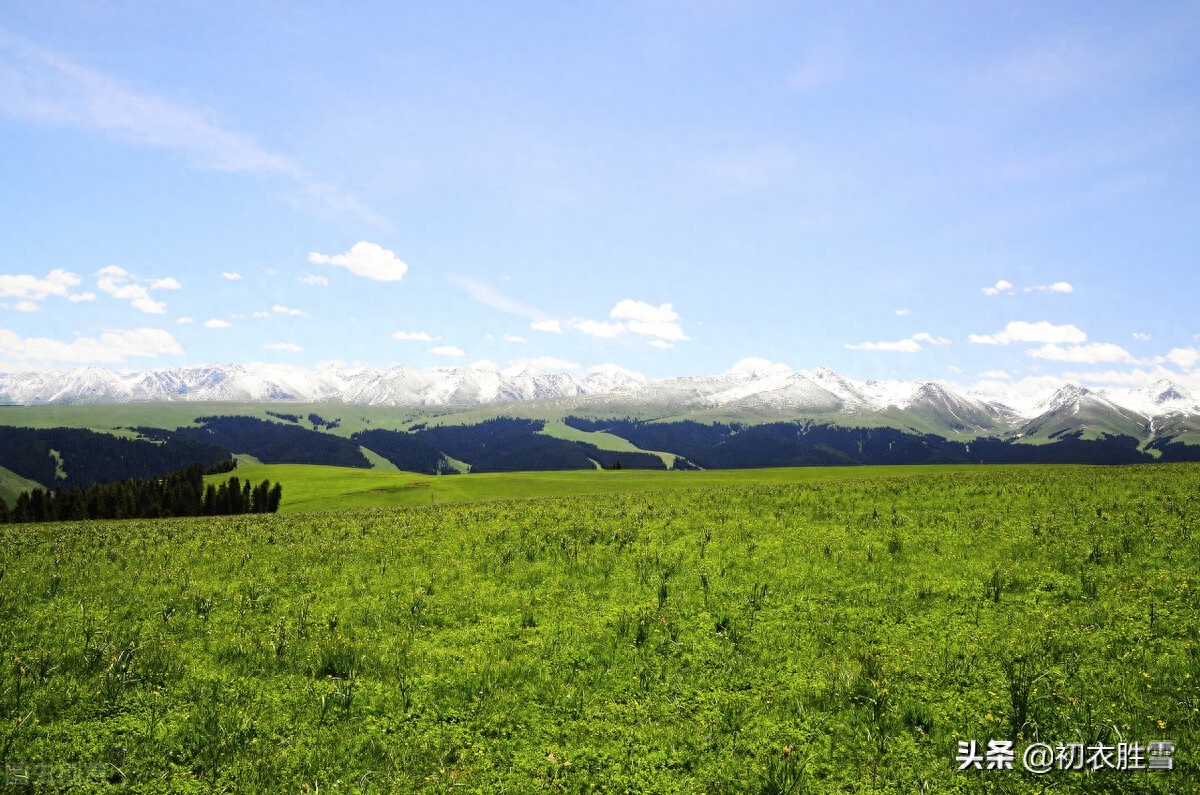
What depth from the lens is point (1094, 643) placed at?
1095 cm

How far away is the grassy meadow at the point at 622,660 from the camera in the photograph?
8.28m

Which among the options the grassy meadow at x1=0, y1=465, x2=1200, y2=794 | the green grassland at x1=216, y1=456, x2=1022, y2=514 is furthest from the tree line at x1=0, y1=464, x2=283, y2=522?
the grassy meadow at x1=0, y1=465, x2=1200, y2=794

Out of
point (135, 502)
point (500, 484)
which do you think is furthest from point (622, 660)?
point (135, 502)

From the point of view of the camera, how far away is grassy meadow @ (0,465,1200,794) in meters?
8.28

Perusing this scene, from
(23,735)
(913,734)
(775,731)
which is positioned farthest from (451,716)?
(913,734)

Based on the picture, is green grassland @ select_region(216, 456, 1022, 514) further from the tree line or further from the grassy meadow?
the grassy meadow

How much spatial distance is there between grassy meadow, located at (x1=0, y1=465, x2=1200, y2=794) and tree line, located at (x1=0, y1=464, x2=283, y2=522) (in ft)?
272

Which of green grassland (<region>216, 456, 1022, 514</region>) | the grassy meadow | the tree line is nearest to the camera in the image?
the grassy meadow

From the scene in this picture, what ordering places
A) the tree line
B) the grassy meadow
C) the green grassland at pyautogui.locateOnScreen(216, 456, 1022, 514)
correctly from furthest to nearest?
the tree line < the green grassland at pyautogui.locateOnScreen(216, 456, 1022, 514) < the grassy meadow

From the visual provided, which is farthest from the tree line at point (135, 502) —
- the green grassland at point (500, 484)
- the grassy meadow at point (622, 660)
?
the grassy meadow at point (622, 660)

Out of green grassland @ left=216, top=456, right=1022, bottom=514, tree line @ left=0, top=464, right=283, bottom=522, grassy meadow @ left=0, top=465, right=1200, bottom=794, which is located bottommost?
tree line @ left=0, top=464, right=283, bottom=522

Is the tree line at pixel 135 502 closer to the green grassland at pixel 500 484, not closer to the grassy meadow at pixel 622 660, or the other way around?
the green grassland at pixel 500 484

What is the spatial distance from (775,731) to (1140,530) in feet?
54.2

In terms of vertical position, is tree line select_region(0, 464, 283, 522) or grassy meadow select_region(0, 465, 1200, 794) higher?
grassy meadow select_region(0, 465, 1200, 794)
